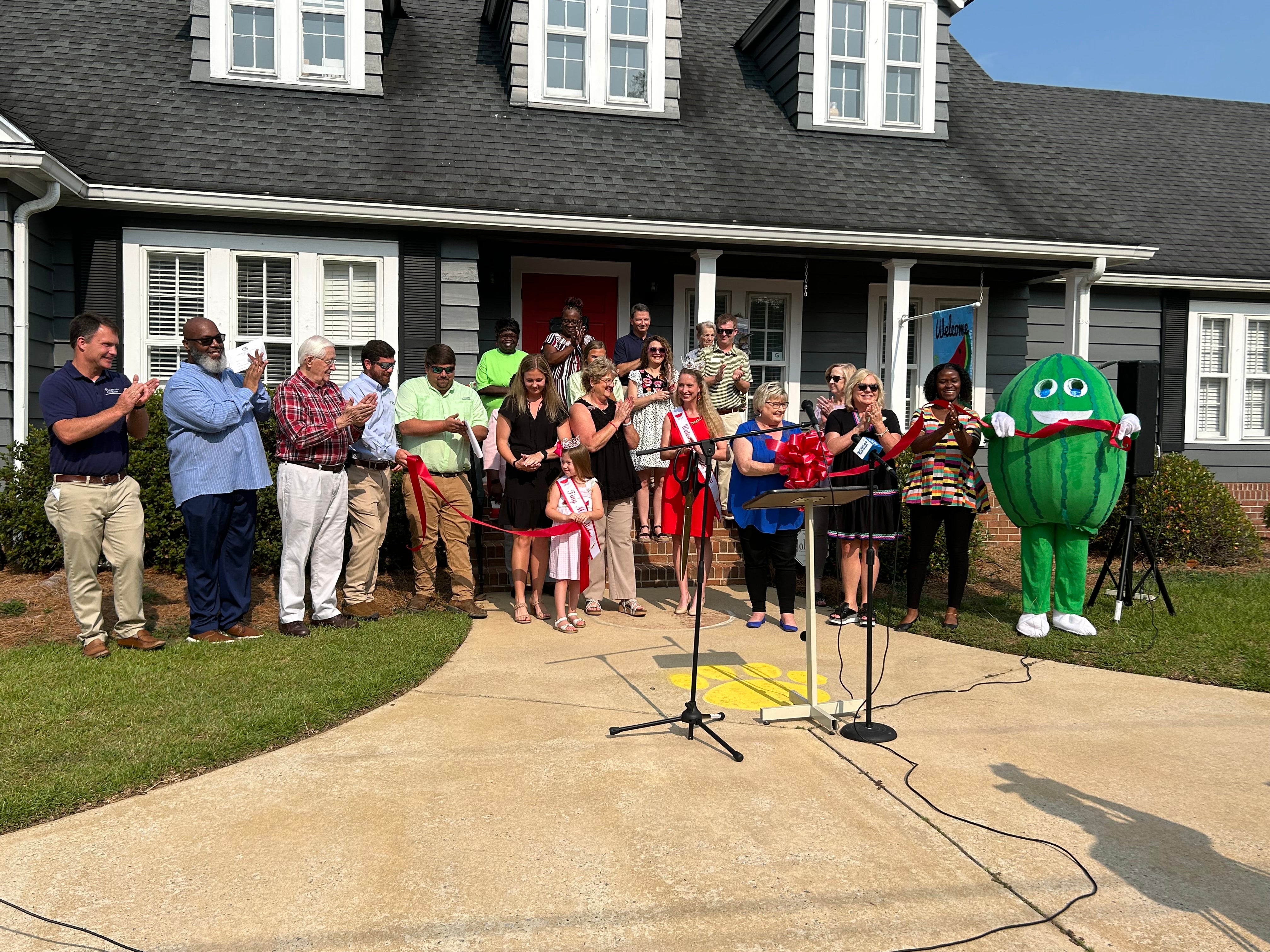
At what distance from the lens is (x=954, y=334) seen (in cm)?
1045

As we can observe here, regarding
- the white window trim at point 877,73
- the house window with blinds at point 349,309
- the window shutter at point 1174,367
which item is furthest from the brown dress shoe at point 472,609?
the window shutter at point 1174,367

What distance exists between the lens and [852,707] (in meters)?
4.53

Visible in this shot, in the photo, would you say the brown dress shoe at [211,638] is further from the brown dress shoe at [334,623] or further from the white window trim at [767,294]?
the white window trim at [767,294]

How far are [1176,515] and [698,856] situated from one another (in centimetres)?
802

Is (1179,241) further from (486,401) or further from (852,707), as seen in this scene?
(852,707)

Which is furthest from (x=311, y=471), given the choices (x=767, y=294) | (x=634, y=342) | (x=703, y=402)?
(x=767, y=294)

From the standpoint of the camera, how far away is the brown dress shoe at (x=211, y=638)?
573cm

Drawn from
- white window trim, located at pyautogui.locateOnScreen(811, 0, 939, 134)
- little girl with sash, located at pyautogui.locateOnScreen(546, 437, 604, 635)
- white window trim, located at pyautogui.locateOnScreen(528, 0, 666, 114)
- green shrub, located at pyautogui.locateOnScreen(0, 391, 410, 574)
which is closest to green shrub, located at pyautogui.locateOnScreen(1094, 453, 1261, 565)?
A: white window trim, located at pyautogui.locateOnScreen(811, 0, 939, 134)

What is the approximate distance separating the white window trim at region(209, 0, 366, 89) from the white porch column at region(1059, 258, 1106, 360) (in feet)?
26.8

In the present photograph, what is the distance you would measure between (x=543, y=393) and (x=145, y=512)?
3209mm

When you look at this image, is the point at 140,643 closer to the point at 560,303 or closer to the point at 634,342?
the point at 634,342

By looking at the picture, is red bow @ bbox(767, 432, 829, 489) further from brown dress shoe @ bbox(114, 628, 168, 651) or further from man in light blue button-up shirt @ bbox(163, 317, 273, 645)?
brown dress shoe @ bbox(114, 628, 168, 651)

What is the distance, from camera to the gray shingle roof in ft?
29.9

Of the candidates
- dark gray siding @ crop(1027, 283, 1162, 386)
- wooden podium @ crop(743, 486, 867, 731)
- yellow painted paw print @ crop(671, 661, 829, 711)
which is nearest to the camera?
wooden podium @ crop(743, 486, 867, 731)
